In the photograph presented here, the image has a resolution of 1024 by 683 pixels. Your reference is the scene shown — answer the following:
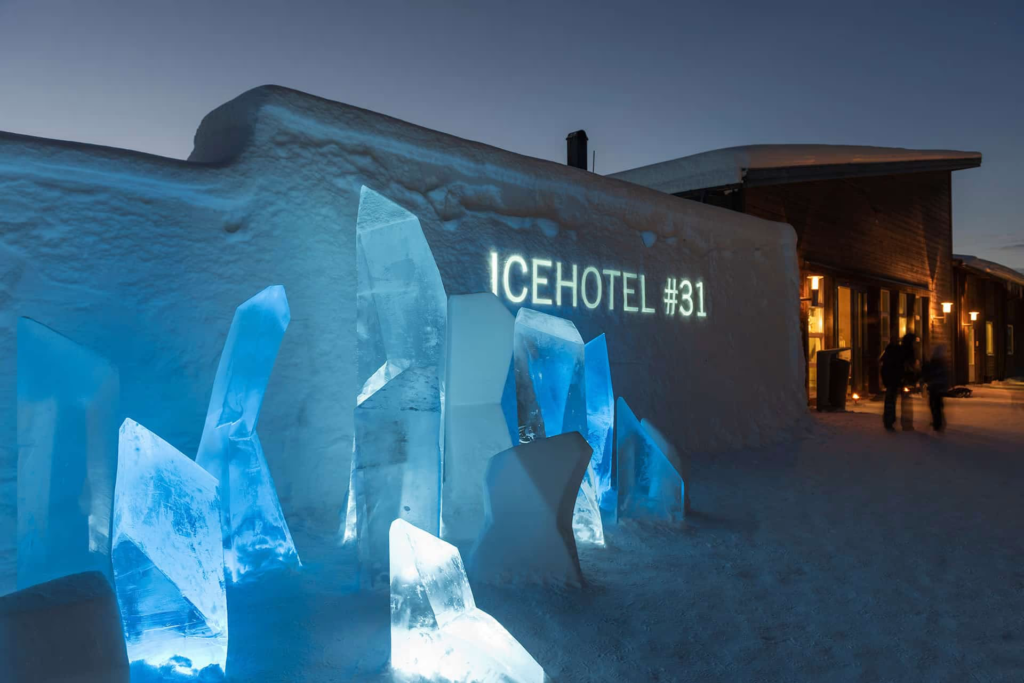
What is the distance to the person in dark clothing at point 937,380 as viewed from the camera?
277 inches

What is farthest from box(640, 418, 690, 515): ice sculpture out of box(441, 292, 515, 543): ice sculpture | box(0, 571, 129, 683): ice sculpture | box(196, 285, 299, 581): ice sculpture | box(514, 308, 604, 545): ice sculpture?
box(0, 571, 129, 683): ice sculpture

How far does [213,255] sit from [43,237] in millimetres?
735

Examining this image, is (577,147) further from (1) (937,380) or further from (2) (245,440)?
(2) (245,440)

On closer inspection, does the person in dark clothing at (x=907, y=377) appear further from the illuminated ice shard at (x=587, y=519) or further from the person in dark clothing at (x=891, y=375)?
the illuminated ice shard at (x=587, y=519)

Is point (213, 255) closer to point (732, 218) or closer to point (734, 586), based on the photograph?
point (734, 586)

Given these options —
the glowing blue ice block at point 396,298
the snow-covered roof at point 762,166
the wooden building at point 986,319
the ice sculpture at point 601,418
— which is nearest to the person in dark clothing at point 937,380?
the snow-covered roof at point 762,166

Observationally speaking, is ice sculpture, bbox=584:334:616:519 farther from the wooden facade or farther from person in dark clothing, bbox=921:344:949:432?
the wooden facade

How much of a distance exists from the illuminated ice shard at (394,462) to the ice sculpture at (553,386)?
0.57 metres

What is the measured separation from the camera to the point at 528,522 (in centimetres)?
252

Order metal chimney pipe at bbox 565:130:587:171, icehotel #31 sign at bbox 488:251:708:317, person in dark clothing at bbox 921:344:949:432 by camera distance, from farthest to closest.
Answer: metal chimney pipe at bbox 565:130:587:171
person in dark clothing at bbox 921:344:949:432
icehotel #31 sign at bbox 488:251:708:317

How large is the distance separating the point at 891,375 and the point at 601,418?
559 cm

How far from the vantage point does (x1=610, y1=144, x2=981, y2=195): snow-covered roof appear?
8.88 metres

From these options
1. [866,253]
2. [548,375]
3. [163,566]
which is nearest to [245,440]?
[163,566]

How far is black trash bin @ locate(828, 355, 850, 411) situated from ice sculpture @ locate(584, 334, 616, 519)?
7147mm
